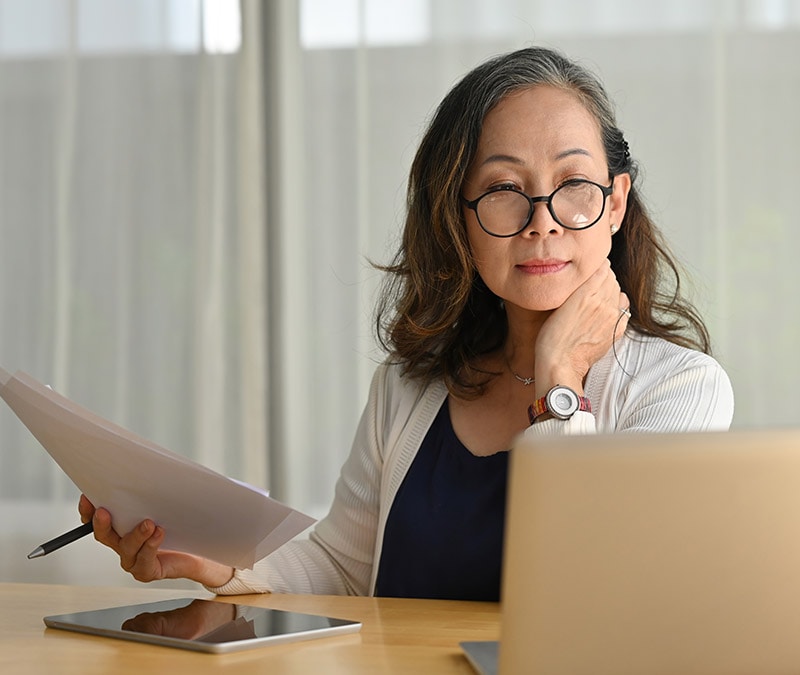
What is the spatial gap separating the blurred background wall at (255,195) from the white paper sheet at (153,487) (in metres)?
1.59

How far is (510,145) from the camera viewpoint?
1.68m

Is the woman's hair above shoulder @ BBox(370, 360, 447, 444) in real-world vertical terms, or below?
above

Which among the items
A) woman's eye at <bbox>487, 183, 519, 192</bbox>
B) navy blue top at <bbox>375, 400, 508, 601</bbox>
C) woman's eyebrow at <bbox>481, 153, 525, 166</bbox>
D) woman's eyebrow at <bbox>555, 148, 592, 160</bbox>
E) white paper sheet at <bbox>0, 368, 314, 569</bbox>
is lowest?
navy blue top at <bbox>375, 400, 508, 601</bbox>

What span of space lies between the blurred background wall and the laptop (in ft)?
7.06

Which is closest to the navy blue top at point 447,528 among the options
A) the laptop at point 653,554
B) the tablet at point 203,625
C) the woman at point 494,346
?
the woman at point 494,346

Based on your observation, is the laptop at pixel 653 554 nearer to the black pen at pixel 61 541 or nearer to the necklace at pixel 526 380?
the black pen at pixel 61 541

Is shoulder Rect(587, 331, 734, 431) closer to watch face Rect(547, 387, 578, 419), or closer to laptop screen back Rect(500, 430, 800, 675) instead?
watch face Rect(547, 387, 578, 419)

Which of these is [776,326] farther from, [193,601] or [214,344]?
[193,601]

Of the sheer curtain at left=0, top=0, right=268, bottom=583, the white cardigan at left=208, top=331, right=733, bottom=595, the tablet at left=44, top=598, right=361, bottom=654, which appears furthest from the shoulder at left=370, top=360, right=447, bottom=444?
the sheer curtain at left=0, top=0, right=268, bottom=583

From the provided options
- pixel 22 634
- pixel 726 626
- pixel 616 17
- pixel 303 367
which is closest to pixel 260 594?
pixel 22 634

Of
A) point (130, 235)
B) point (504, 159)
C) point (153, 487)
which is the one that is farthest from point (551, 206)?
point (130, 235)

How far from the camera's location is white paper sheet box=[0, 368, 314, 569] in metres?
1.20

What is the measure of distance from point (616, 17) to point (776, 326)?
957mm

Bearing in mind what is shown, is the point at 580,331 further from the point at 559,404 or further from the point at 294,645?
the point at 294,645
